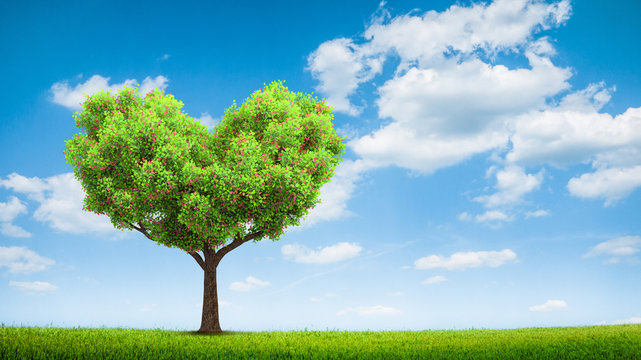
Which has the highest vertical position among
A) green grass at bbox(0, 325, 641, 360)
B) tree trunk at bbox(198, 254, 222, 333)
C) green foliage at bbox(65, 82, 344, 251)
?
green foliage at bbox(65, 82, 344, 251)

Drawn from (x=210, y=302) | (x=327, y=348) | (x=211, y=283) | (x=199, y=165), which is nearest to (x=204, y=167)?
(x=199, y=165)

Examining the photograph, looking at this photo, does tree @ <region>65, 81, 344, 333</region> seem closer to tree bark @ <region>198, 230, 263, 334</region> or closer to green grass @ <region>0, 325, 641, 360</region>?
tree bark @ <region>198, 230, 263, 334</region>

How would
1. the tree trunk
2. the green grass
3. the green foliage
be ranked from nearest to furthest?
the green grass
the green foliage
the tree trunk

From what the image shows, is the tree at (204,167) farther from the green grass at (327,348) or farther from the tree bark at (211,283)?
the green grass at (327,348)

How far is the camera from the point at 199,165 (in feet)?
83.3

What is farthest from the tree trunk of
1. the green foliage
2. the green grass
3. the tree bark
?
the green grass

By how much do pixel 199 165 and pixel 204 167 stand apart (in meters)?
0.42

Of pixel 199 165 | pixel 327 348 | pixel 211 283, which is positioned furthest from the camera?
pixel 211 283

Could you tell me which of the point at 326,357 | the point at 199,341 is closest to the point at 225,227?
the point at 199,341

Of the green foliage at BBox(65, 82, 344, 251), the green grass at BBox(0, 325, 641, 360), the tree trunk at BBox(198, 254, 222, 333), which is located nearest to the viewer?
the green grass at BBox(0, 325, 641, 360)

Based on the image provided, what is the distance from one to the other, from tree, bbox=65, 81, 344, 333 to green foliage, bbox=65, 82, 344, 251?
54mm

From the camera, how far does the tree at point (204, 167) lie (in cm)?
2361

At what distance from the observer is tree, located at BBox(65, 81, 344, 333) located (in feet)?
77.5

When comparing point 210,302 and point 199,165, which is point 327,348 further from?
point 199,165
